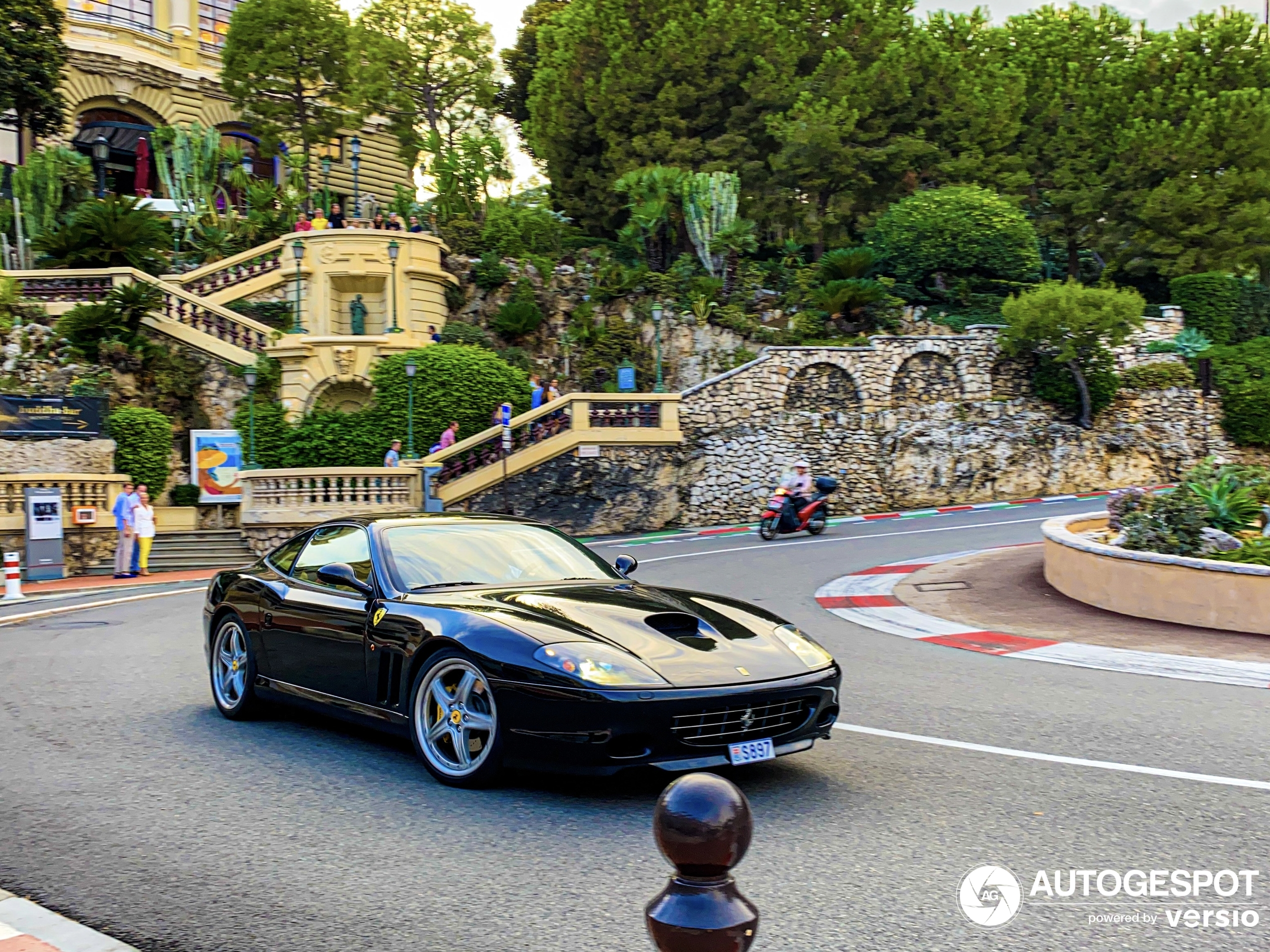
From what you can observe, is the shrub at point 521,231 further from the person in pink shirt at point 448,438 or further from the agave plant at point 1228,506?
the agave plant at point 1228,506

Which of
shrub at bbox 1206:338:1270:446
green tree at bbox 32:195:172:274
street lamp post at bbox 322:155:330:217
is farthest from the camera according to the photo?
street lamp post at bbox 322:155:330:217

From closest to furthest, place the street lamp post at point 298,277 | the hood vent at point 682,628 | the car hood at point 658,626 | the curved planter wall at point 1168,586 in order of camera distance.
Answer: the car hood at point 658,626 < the hood vent at point 682,628 < the curved planter wall at point 1168,586 < the street lamp post at point 298,277

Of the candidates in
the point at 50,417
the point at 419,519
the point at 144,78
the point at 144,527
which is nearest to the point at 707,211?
the point at 50,417

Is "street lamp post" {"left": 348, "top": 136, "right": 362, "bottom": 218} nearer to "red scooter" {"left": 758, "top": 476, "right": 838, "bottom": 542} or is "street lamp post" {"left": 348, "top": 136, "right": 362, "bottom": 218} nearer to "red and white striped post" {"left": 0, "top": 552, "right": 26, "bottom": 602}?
"red scooter" {"left": 758, "top": 476, "right": 838, "bottom": 542}

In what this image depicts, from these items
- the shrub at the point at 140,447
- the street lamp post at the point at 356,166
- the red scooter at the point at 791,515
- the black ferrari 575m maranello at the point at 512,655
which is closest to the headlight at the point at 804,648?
the black ferrari 575m maranello at the point at 512,655

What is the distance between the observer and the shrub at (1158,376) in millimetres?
35375

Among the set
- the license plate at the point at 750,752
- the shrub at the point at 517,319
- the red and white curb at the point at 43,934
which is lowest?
the red and white curb at the point at 43,934

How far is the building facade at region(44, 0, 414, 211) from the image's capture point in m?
47.3

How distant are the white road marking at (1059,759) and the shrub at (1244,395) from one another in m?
33.7

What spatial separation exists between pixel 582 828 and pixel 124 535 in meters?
18.9

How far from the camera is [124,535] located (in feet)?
71.0

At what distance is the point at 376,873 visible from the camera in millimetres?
4641

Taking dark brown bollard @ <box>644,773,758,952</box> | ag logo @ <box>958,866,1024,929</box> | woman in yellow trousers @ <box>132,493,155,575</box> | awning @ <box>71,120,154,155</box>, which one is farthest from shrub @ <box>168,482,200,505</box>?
dark brown bollard @ <box>644,773,758,952</box>

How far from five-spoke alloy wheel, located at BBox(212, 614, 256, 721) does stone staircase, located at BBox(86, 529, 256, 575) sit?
1568 cm
